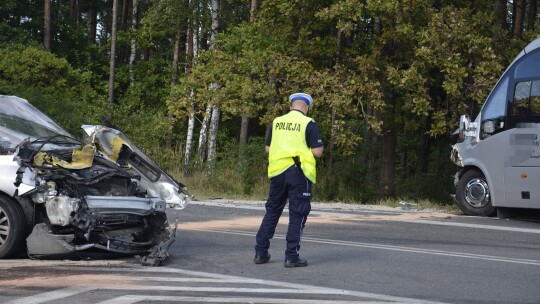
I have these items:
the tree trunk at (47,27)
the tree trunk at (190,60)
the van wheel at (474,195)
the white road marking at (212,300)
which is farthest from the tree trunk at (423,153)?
the white road marking at (212,300)

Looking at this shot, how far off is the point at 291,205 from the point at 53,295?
2.80 meters

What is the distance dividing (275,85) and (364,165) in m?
4.08

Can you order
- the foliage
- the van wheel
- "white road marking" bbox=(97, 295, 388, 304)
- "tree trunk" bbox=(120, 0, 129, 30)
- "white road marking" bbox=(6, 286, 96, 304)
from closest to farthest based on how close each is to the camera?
"white road marking" bbox=(6, 286, 96, 304) → "white road marking" bbox=(97, 295, 388, 304) → the van wheel → the foliage → "tree trunk" bbox=(120, 0, 129, 30)

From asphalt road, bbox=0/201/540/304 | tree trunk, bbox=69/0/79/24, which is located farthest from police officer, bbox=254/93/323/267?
tree trunk, bbox=69/0/79/24

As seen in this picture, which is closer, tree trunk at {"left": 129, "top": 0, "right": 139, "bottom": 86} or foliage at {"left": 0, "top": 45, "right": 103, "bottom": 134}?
foliage at {"left": 0, "top": 45, "right": 103, "bottom": 134}

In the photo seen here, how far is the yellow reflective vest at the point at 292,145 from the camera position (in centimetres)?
1009

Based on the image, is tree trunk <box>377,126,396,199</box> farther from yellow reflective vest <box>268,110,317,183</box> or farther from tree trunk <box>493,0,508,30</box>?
yellow reflective vest <box>268,110,317,183</box>

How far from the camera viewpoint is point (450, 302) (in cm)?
841

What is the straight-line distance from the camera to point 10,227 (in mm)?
10133

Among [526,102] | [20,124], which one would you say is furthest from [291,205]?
[526,102]

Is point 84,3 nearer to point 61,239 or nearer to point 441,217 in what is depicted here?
point 441,217

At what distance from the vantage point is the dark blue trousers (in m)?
10.1

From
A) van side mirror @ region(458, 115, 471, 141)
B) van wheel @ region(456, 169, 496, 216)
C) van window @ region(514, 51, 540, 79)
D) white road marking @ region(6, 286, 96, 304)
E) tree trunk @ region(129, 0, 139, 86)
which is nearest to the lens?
white road marking @ region(6, 286, 96, 304)

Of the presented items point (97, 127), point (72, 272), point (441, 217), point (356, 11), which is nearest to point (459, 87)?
point (356, 11)
